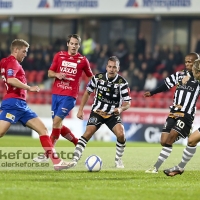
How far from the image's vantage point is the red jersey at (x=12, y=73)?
Result: 9.51 meters

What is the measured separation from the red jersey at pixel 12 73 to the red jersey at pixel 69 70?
6.02 ft

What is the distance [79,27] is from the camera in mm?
29922

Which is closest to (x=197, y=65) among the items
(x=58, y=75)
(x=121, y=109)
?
(x=121, y=109)

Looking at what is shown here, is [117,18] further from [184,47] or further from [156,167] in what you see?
[156,167]

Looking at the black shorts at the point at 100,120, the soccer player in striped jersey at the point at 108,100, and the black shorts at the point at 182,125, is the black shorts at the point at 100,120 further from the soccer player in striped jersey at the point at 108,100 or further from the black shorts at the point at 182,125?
Answer: the black shorts at the point at 182,125

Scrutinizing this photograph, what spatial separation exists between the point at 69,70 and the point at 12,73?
2310mm

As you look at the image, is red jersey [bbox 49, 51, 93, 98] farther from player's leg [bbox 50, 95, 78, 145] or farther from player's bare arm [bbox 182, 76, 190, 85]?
player's bare arm [bbox 182, 76, 190, 85]

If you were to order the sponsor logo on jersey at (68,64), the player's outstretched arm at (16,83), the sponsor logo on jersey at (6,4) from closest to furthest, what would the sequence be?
the player's outstretched arm at (16,83) < the sponsor logo on jersey at (68,64) < the sponsor logo on jersey at (6,4)

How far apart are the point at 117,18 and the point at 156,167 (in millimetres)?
18969

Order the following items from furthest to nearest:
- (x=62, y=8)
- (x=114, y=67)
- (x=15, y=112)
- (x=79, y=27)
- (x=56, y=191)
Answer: (x=79, y=27) → (x=62, y=8) → (x=114, y=67) → (x=15, y=112) → (x=56, y=191)

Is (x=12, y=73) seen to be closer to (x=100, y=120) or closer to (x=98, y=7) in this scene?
(x=100, y=120)

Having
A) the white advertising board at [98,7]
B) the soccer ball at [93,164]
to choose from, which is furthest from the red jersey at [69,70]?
the white advertising board at [98,7]

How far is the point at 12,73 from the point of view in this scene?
31.1 ft

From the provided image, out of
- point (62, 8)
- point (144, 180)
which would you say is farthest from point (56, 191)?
point (62, 8)
